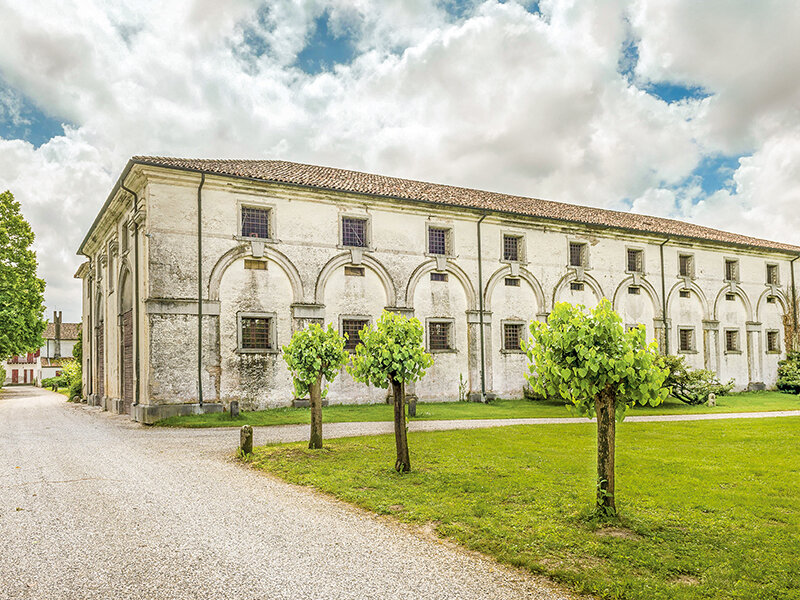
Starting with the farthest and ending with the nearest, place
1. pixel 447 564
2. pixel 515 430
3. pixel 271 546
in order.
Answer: pixel 515 430
pixel 271 546
pixel 447 564

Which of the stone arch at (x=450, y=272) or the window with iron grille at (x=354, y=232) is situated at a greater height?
the window with iron grille at (x=354, y=232)

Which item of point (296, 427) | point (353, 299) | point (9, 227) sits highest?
point (9, 227)

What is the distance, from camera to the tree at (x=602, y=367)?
621cm

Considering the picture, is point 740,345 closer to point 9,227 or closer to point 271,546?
point 271,546

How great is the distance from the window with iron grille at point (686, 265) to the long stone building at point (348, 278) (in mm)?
97

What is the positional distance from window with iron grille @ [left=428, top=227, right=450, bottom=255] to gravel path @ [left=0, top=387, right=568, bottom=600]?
52.1 feet

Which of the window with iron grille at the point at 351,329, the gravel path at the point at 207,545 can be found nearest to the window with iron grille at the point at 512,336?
the window with iron grille at the point at 351,329

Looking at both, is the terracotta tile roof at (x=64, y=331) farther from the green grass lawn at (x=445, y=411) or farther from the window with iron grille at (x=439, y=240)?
the green grass lawn at (x=445, y=411)

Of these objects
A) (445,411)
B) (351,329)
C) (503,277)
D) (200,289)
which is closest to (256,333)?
(200,289)

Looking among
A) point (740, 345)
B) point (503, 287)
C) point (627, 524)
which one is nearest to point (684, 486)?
point (627, 524)

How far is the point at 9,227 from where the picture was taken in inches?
1395

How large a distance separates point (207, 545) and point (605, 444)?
4366 millimetres

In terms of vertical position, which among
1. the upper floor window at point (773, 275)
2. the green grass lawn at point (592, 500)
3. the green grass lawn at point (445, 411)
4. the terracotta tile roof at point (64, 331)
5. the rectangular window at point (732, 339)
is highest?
the upper floor window at point (773, 275)

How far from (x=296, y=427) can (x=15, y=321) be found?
26749 millimetres
